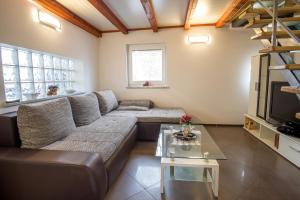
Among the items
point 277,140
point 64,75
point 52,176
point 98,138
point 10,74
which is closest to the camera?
point 52,176

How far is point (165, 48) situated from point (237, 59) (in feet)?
5.40

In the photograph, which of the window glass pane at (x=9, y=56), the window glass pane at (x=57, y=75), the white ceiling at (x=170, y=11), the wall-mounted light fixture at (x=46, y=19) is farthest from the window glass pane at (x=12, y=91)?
the white ceiling at (x=170, y=11)

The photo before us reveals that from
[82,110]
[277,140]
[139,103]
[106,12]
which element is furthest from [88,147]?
[277,140]

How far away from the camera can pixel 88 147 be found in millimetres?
1774

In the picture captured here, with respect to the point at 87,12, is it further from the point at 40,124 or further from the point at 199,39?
the point at 199,39

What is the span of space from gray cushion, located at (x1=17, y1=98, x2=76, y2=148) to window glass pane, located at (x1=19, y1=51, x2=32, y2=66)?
0.83 m

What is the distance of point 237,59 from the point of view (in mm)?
3883

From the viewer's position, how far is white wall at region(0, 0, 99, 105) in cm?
199

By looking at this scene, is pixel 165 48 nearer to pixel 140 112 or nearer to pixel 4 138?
pixel 140 112

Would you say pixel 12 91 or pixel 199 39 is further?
pixel 199 39

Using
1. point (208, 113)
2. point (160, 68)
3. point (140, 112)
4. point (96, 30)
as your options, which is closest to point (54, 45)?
point (96, 30)

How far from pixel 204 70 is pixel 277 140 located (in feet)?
6.58

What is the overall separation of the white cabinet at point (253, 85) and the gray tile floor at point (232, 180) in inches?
40.6

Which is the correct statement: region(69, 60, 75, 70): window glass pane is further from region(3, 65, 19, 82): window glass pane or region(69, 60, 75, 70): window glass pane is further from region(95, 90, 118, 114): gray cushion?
region(3, 65, 19, 82): window glass pane
